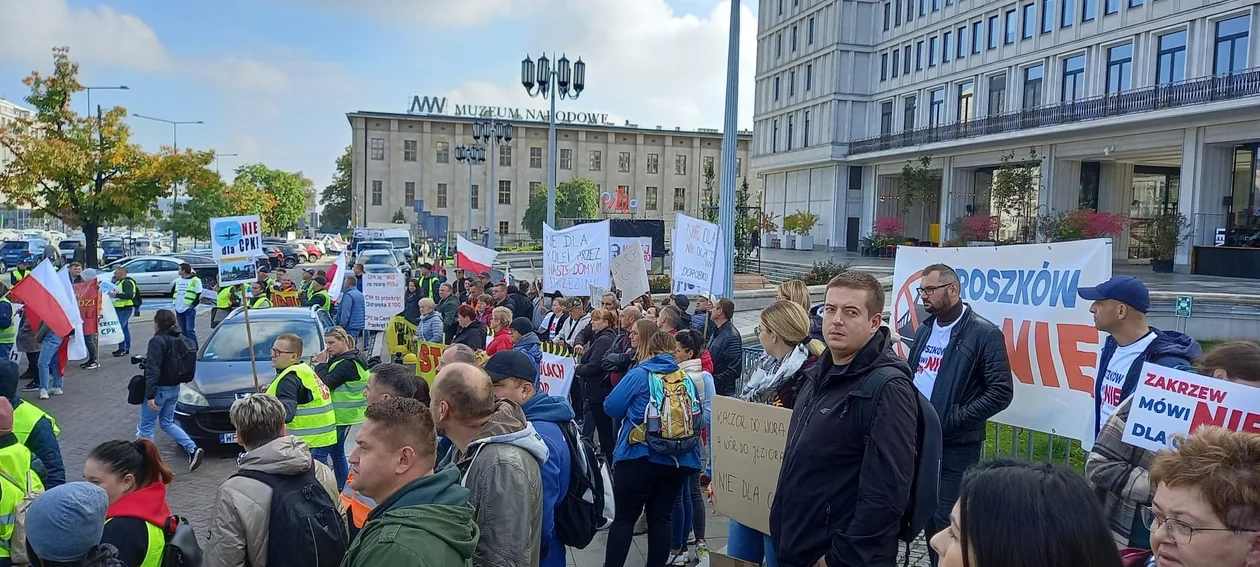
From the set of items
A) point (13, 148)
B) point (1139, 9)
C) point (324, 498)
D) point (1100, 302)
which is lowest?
point (324, 498)

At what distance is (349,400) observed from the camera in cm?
736

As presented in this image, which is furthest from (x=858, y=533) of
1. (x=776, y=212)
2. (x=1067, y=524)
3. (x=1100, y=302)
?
(x=776, y=212)

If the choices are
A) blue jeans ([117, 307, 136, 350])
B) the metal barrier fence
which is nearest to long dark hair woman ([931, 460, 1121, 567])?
the metal barrier fence

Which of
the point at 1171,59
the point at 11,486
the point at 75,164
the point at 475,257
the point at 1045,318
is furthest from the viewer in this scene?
the point at 1171,59

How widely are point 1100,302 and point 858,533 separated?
2104 mm

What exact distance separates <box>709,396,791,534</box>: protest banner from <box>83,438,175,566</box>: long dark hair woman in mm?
2815

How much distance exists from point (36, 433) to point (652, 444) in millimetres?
3550

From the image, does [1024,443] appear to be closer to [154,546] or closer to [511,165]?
[154,546]

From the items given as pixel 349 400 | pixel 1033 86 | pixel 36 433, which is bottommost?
pixel 349 400

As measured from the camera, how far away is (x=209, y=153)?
3253 cm

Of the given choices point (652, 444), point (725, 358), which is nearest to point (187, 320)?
point (725, 358)

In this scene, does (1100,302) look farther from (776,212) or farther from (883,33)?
(776,212)

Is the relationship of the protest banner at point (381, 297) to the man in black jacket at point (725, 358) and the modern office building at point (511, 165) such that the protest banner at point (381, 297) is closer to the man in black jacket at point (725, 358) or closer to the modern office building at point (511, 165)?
the man in black jacket at point (725, 358)

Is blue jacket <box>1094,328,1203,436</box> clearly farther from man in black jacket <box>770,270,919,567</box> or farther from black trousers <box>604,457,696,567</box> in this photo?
black trousers <box>604,457,696,567</box>
